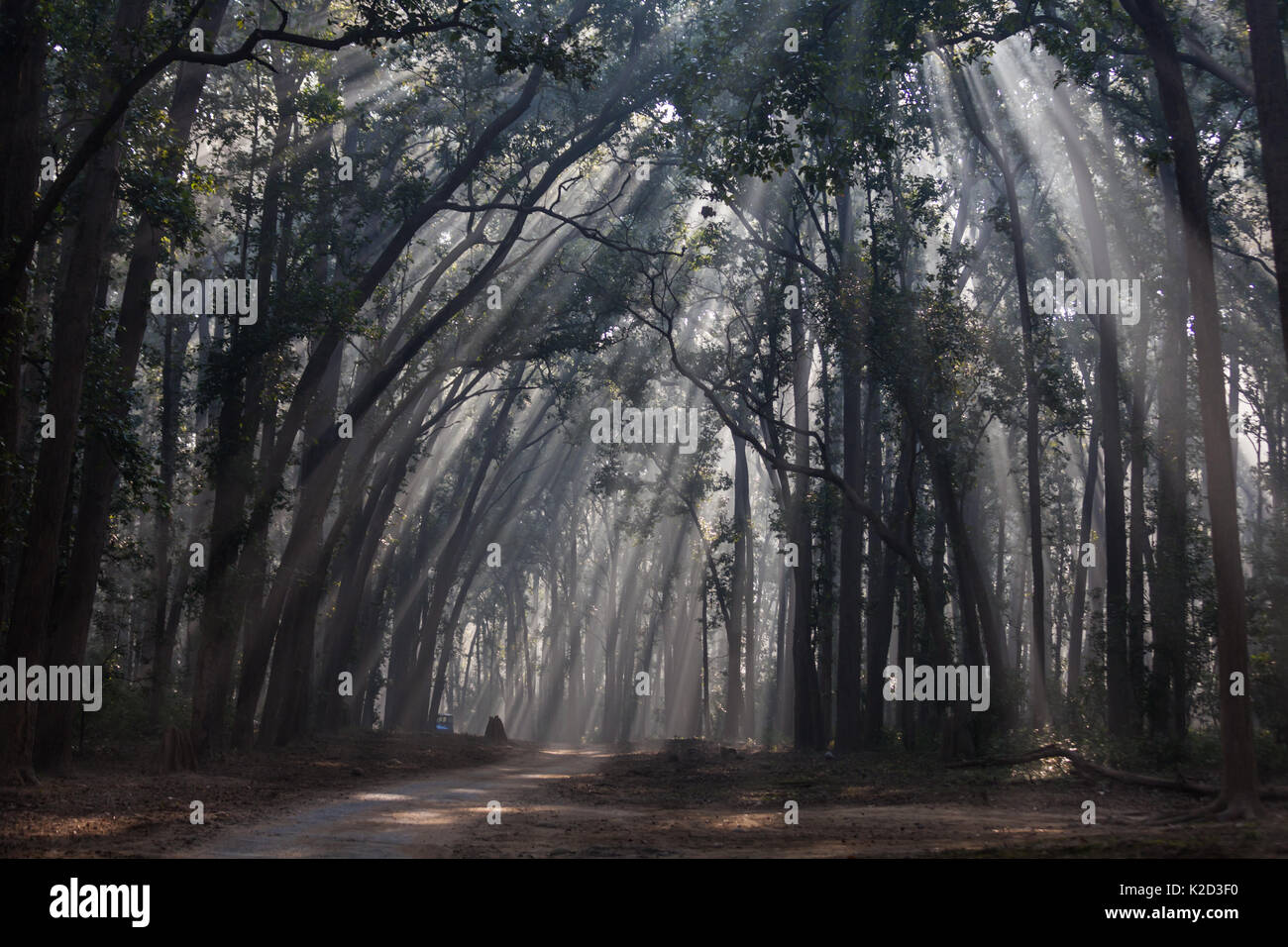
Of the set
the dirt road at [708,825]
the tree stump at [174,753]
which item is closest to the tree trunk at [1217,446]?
the dirt road at [708,825]

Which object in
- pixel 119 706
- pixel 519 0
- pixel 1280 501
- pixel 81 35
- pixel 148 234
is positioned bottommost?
pixel 119 706

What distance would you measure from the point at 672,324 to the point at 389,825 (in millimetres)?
11575

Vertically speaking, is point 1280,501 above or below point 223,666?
above

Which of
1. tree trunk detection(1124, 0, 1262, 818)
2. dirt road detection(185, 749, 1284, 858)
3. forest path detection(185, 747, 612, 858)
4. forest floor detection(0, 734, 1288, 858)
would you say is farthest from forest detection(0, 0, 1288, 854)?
forest path detection(185, 747, 612, 858)

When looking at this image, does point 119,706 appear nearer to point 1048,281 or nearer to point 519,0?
point 519,0

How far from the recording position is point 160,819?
9.70 meters

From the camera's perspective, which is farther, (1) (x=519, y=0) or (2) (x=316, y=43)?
(1) (x=519, y=0)

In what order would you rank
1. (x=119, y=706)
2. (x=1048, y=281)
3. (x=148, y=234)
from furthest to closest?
(x=1048, y=281) < (x=119, y=706) < (x=148, y=234)

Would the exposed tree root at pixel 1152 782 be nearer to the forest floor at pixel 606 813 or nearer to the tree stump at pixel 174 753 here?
the forest floor at pixel 606 813

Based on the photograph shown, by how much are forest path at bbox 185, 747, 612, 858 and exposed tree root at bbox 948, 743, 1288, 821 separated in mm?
6414

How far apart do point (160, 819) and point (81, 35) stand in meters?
9.08

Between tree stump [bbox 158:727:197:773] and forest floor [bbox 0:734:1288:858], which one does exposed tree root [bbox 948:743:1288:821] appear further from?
tree stump [bbox 158:727:197:773]
